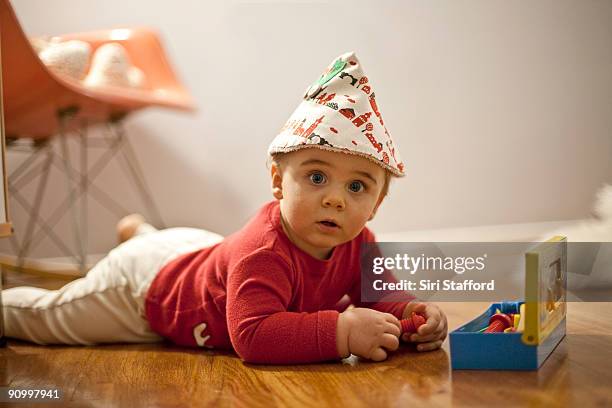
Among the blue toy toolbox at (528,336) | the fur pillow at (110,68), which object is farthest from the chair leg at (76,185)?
the blue toy toolbox at (528,336)

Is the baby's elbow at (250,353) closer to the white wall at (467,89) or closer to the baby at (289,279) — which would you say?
the baby at (289,279)

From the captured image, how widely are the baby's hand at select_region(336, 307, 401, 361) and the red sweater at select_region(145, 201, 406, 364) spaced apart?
14 mm

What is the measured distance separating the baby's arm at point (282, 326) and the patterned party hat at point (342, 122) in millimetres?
179

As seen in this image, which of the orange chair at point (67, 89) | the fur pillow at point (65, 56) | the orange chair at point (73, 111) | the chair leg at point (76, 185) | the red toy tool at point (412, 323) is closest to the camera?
the red toy tool at point (412, 323)

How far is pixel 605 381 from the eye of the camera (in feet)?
3.00

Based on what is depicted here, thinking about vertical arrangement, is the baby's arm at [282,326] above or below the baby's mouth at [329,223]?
below

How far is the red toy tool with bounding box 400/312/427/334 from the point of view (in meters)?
1.12

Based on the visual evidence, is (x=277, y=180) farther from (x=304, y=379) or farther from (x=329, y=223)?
(x=304, y=379)

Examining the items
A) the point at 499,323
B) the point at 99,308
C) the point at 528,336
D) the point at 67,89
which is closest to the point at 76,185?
the point at 67,89

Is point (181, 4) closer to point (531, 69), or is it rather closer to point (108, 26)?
point (108, 26)

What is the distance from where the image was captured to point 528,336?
907 millimetres

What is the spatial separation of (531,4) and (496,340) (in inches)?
41.3

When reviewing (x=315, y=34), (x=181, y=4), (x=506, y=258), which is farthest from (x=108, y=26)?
(x=506, y=258)

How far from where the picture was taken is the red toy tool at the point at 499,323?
1062mm
